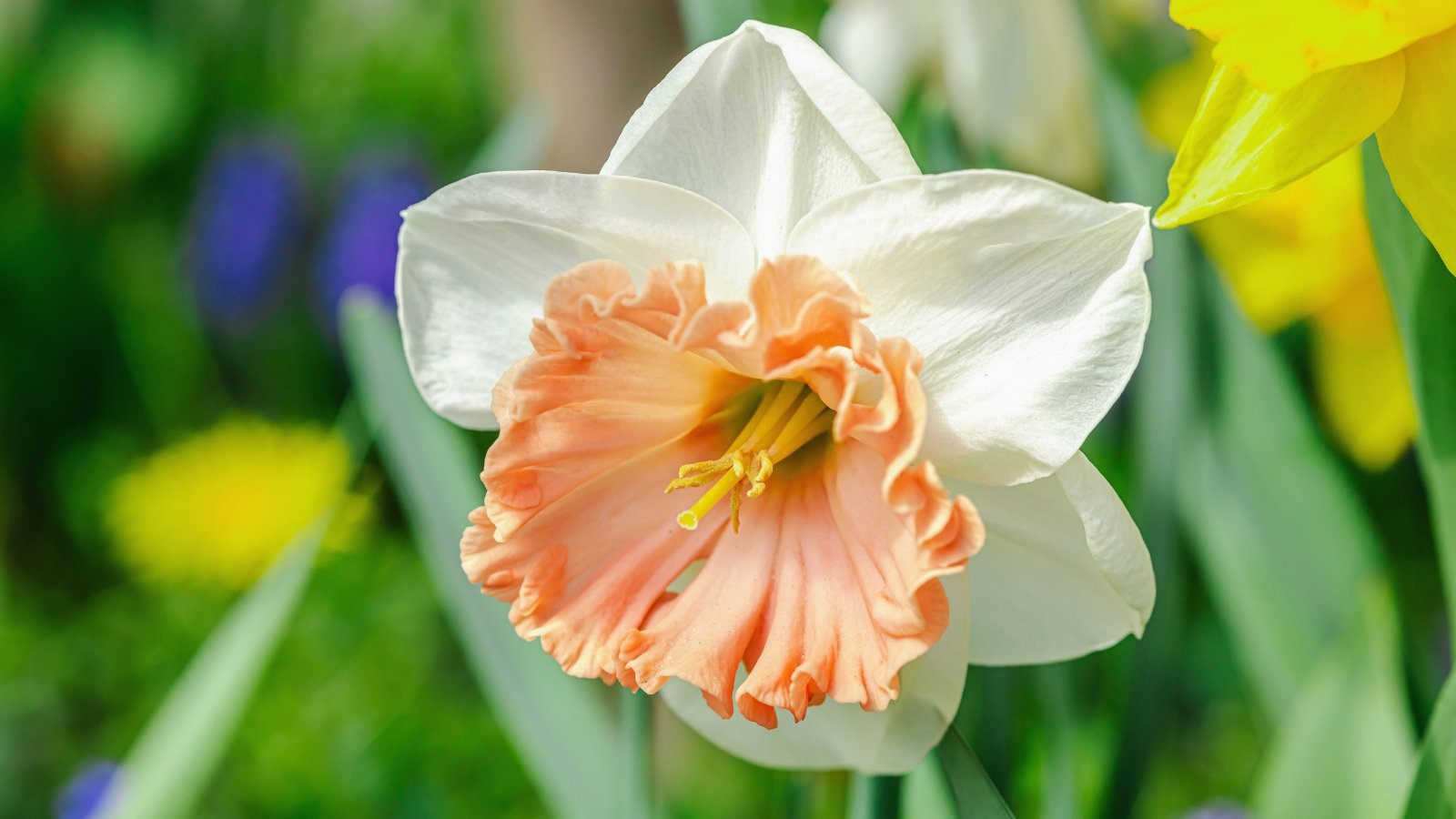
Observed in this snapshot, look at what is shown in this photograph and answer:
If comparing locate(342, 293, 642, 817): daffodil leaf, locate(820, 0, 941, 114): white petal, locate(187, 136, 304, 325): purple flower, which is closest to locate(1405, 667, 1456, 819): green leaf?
locate(342, 293, 642, 817): daffodil leaf

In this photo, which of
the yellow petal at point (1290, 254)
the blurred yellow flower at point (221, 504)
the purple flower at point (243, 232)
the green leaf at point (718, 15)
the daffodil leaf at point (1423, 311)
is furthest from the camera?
the purple flower at point (243, 232)

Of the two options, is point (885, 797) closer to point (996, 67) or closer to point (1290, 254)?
point (1290, 254)

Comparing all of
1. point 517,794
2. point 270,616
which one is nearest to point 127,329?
point 517,794

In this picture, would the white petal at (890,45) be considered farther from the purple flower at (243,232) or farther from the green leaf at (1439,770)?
the purple flower at (243,232)

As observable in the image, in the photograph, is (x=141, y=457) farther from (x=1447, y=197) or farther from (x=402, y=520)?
(x=1447, y=197)

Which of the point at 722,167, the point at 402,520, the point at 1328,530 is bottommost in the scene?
the point at 402,520

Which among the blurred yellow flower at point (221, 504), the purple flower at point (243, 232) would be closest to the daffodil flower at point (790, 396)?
the blurred yellow flower at point (221, 504)
